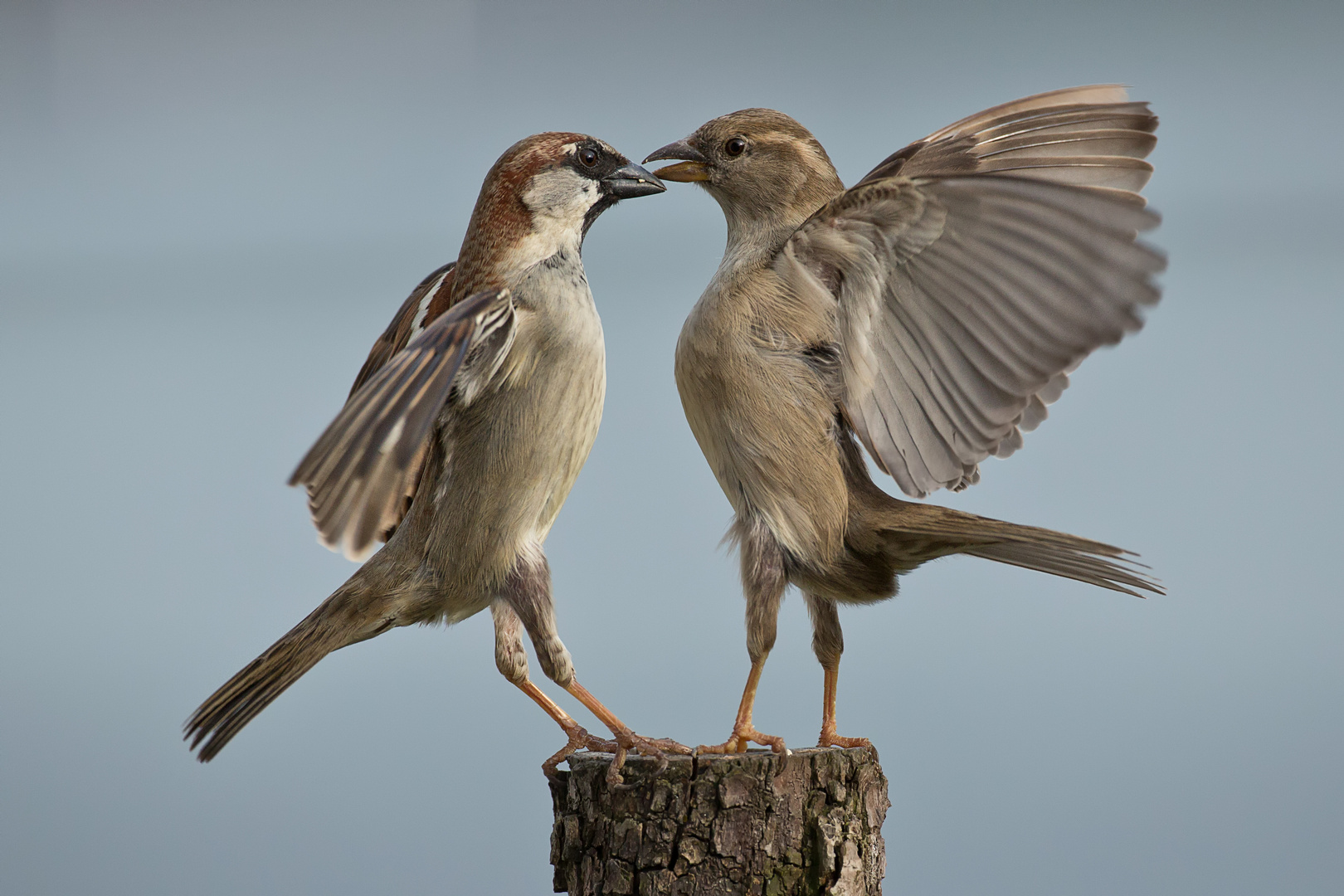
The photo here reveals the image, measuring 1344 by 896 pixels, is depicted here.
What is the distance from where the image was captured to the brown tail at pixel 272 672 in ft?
10.6

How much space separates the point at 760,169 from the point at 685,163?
26 centimetres

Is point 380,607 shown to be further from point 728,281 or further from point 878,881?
point 878,881

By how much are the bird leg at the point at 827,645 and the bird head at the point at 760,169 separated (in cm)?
115

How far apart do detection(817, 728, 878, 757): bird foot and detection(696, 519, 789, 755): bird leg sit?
0.35m

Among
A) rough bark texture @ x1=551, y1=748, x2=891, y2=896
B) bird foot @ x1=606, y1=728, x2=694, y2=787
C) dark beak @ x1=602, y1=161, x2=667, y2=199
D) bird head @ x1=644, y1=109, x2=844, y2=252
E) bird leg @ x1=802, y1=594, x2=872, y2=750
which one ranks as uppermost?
bird head @ x1=644, y1=109, x2=844, y2=252

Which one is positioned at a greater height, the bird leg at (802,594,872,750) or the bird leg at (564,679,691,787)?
the bird leg at (802,594,872,750)

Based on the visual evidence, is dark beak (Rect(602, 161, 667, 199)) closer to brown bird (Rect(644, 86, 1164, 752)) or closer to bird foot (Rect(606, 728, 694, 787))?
brown bird (Rect(644, 86, 1164, 752))

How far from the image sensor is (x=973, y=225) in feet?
10.1

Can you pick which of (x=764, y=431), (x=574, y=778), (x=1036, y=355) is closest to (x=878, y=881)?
(x=574, y=778)

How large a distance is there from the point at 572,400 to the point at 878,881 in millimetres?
1603

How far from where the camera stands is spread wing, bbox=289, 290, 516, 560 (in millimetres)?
2482

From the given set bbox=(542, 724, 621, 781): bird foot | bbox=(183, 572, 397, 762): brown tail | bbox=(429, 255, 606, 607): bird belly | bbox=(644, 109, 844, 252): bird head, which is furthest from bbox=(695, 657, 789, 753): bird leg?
bbox=(644, 109, 844, 252): bird head

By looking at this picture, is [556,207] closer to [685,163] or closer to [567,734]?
[685,163]

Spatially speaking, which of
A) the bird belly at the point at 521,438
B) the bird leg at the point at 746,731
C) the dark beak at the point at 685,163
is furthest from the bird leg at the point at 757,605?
the dark beak at the point at 685,163
